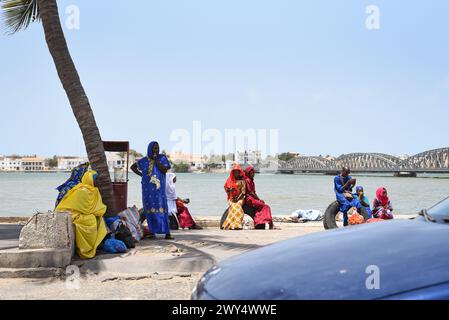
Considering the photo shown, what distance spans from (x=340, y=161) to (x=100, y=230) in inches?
5101

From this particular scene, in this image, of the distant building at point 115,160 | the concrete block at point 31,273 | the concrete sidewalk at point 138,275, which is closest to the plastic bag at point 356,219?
the concrete sidewalk at point 138,275

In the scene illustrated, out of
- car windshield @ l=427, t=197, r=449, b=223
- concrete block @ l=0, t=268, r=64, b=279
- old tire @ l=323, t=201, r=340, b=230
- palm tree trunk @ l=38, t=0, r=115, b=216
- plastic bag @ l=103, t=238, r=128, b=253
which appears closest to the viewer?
car windshield @ l=427, t=197, r=449, b=223

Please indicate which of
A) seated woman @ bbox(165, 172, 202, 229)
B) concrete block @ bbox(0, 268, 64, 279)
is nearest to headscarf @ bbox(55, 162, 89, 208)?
concrete block @ bbox(0, 268, 64, 279)

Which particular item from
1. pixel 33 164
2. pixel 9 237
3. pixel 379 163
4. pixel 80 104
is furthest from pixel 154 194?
pixel 33 164

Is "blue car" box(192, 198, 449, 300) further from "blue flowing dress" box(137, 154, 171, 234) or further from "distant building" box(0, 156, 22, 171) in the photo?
"distant building" box(0, 156, 22, 171)

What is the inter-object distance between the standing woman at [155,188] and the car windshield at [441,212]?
19.9 ft

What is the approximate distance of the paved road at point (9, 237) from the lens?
8.02 m

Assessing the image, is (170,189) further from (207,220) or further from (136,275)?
(136,275)

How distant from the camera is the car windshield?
10.0ft

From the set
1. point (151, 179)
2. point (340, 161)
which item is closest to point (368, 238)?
point (151, 179)

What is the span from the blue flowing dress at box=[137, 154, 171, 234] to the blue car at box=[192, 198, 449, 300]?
19.9ft

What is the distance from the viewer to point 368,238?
2.85 metres

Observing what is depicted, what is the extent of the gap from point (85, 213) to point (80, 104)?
2.50m
